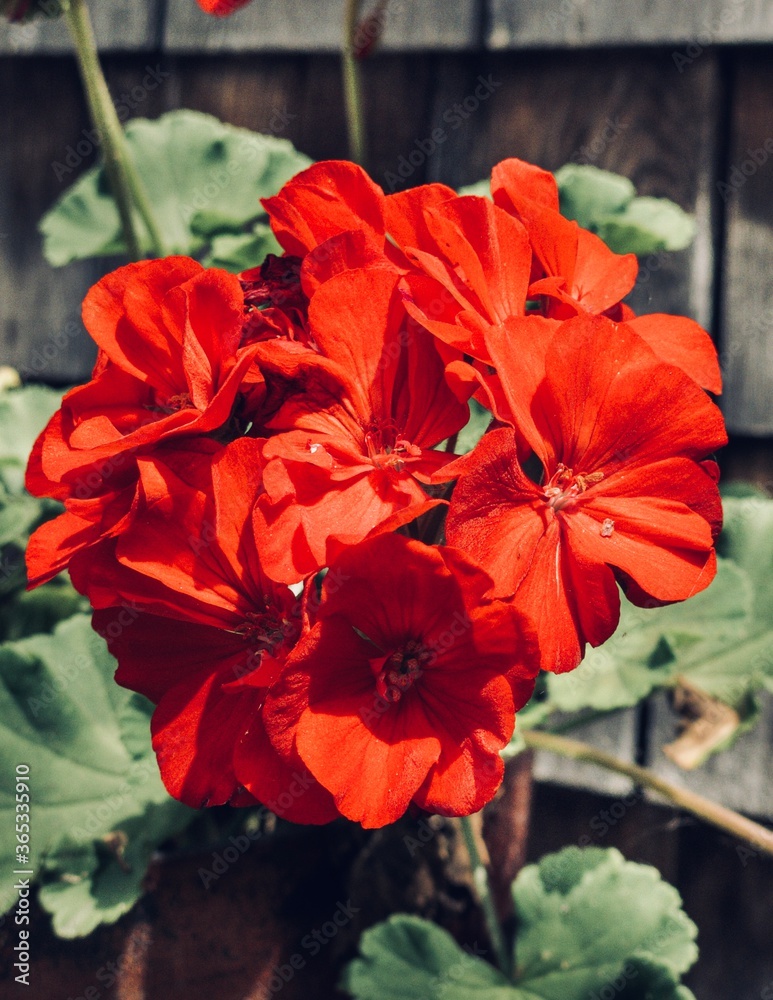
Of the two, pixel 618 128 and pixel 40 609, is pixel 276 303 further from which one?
pixel 618 128

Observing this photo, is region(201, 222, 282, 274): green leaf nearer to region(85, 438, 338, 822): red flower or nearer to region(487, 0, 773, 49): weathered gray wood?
region(487, 0, 773, 49): weathered gray wood

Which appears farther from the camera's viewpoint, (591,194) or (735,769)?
(735,769)

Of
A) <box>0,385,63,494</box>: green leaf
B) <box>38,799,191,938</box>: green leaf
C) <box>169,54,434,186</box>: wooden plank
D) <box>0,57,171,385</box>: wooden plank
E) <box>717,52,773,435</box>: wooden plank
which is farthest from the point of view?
<box>0,57,171,385</box>: wooden plank

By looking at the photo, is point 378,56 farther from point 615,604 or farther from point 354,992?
point 354,992

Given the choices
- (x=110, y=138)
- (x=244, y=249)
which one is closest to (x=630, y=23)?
(x=244, y=249)

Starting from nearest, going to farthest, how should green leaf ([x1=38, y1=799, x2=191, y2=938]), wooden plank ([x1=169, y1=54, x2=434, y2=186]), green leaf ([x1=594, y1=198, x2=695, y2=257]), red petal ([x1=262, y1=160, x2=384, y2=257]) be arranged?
red petal ([x1=262, y1=160, x2=384, y2=257]) < green leaf ([x1=38, y1=799, x2=191, y2=938]) < green leaf ([x1=594, y1=198, x2=695, y2=257]) < wooden plank ([x1=169, y1=54, x2=434, y2=186])

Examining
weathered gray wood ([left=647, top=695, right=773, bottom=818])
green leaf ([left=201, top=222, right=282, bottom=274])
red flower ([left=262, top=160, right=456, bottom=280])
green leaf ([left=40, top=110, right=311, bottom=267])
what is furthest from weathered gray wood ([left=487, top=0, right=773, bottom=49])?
weathered gray wood ([left=647, top=695, right=773, bottom=818])
